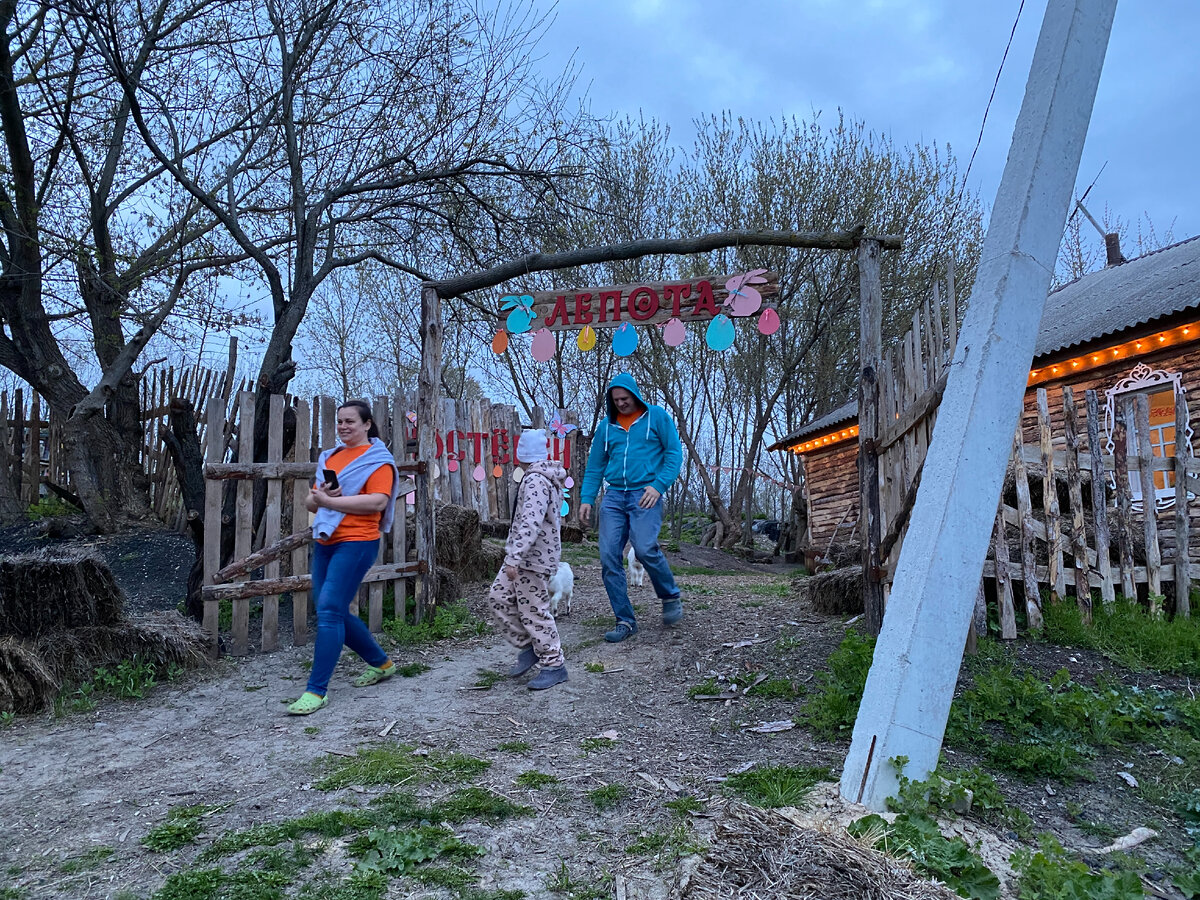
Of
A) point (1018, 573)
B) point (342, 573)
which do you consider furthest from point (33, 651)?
point (1018, 573)

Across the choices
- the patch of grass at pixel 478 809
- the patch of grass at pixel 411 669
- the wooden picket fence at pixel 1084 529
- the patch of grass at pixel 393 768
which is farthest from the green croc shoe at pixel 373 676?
the wooden picket fence at pixel 1084 529

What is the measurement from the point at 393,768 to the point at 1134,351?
9.64m

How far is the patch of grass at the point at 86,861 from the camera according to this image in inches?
93.1

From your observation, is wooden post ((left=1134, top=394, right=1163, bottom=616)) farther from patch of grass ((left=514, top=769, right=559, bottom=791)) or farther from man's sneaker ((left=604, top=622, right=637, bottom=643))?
patch of grass ((left=514, top=769, right=559, bottom=791))

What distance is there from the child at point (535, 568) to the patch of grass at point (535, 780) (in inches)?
Answer: 54.9

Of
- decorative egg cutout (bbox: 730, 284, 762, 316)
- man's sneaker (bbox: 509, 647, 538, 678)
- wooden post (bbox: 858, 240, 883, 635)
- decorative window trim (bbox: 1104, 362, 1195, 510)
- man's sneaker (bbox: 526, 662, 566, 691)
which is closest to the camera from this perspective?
man's sneaker (bbox: 526, 662, 566, 691)

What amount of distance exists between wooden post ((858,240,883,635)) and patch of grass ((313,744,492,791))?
260 cm

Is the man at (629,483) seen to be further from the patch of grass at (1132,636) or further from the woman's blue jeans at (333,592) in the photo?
the patch of grass at (1132,636)

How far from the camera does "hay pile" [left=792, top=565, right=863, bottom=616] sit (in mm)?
5703

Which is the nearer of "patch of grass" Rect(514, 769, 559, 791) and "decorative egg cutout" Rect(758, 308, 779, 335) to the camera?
"patch of grass" Rect(514, 769, 559, 791)

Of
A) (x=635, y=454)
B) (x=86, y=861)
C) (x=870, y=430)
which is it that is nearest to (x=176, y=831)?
(x=86, y=861)

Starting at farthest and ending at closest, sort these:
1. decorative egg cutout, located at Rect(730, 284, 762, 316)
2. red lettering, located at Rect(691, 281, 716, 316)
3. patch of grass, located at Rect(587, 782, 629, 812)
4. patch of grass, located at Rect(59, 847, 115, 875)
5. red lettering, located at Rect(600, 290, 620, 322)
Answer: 1. red lettering, located at Rect(600, 290, 620, 322)
2. red lettering, located at Rect(691, 281, 716, 316)
3. decorative egg cutout, located at Rect(730, 284, 762, 316)
4. patch of grass, located at Rect(587, 782, 629, 812)
5. patch of grass, located at Rect(59, 847, 115, 875)

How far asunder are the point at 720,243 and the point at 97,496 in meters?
7.68

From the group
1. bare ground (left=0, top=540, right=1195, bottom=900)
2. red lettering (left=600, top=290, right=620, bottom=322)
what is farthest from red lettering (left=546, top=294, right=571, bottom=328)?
bare ground (left=0, top=540, right=1195, bottom=900)
